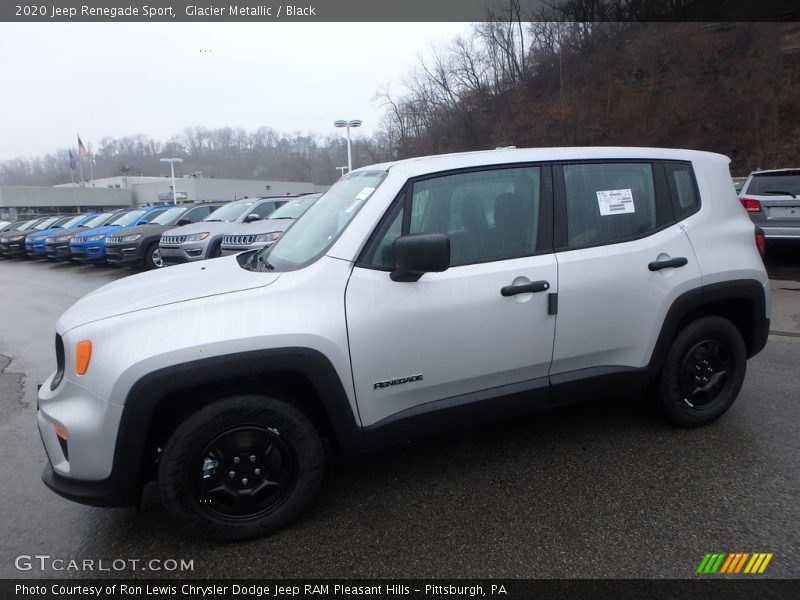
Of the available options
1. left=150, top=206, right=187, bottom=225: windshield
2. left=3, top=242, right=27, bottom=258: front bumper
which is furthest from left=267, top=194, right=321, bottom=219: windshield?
left=3, top=242, right=27, bottom=258: front bumper

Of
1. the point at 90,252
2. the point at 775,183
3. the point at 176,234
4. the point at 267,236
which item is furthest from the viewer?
the point at 90,252

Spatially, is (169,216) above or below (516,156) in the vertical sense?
below

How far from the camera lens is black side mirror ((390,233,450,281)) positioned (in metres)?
2.56

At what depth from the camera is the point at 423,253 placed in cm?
257

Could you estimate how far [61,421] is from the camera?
244 centimetres

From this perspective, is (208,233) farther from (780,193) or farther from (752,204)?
(780,193)

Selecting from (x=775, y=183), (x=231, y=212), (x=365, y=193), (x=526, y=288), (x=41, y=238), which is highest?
(x=365, y=193)

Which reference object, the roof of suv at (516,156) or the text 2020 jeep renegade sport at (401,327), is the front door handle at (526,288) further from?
the roof of suv at (516,156)

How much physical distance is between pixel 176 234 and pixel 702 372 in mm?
10560

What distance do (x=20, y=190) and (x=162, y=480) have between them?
70.9 meters

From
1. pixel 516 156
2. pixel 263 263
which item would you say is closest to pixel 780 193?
pixel 516 156

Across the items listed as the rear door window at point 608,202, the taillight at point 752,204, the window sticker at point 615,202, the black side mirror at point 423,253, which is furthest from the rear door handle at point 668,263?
the taillight at point 752,204

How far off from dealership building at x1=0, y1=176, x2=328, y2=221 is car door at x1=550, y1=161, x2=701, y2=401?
54.9 metres

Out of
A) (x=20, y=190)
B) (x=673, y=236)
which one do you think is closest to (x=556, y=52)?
(x=673, y=236)
